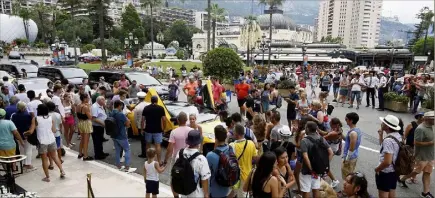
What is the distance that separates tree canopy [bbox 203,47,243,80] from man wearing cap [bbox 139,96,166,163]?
13.5 metres

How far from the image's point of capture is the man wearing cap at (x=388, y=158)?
470 centimetres

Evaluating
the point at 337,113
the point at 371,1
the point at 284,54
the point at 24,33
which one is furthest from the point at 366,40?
the point at 337,113

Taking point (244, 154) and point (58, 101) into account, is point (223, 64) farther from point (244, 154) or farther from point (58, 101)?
point (244, 154)

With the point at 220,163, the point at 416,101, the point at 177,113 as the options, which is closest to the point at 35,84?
the point at 177,113

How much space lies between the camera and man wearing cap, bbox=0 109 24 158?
19.9 feet

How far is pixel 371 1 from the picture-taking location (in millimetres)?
182250

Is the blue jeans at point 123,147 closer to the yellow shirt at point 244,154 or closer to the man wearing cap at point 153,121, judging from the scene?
the man wearing cap at point 153,121

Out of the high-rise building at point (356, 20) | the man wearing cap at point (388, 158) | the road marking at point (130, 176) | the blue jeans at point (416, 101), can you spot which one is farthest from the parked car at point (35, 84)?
the high-rise building at point (356, 20)

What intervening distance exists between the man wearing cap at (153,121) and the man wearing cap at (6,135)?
7.98 ft

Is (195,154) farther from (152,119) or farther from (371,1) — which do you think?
(371,1)

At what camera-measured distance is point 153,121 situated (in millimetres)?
6867

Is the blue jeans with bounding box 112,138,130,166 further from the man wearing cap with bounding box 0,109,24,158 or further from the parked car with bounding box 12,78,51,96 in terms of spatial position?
the parked car with bounding box 12,78,51,96

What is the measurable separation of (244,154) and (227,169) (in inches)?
20.6

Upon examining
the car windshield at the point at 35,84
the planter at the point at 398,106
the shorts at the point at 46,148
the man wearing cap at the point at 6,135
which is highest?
the car windshield at the point at 35,84
